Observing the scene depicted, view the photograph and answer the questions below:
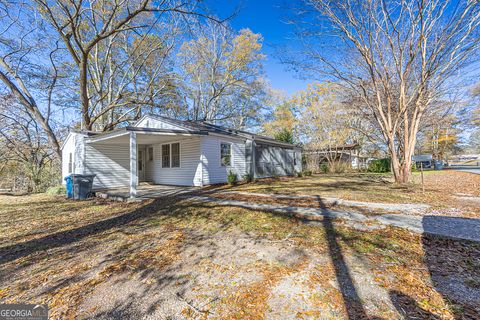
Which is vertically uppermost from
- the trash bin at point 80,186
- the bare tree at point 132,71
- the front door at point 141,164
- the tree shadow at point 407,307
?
the bare tree at point 132,71

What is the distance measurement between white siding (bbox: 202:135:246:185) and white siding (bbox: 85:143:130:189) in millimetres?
4719

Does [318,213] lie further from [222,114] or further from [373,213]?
[222,114]

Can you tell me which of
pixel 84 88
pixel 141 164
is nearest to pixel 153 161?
pixel 141 164

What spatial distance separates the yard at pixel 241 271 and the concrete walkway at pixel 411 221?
0.98 feet

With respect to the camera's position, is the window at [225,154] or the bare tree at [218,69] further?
the bare tree at [218,69]

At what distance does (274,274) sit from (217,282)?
0.67 metres

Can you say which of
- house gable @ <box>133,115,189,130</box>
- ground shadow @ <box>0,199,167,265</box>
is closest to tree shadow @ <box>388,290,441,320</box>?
ground shadow @ <box>0,199,167,265</box>

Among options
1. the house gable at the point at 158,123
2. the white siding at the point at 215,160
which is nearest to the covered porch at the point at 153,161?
the white siding at the point at 215,160

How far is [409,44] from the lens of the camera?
894 centimetres

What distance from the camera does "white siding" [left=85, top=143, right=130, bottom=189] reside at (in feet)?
35.6

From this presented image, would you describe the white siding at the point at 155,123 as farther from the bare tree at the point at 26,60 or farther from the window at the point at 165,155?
the bare tree at the point at 26,60

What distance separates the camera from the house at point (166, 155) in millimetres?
10500

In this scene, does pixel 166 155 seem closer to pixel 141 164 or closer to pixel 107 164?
pixel 141 164

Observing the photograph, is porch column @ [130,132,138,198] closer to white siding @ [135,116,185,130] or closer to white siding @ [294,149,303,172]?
white siding @ [135,116,185,130]
